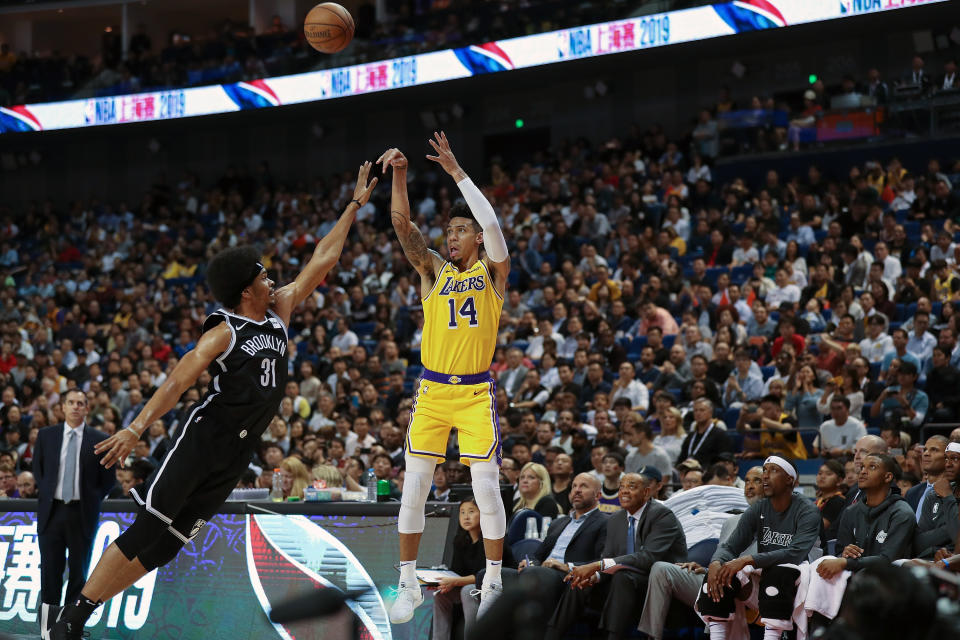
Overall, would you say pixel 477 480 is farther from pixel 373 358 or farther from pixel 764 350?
pixel 373 358

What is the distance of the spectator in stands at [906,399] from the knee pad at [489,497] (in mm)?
6500

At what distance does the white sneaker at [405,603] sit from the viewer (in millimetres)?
7805

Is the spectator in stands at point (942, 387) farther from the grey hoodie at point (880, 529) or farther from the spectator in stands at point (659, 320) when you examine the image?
the grey hoodie at point (880, 529)

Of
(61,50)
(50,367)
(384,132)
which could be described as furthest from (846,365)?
(61,50)

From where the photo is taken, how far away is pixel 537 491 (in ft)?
36.8

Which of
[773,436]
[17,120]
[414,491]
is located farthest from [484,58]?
[414,491]

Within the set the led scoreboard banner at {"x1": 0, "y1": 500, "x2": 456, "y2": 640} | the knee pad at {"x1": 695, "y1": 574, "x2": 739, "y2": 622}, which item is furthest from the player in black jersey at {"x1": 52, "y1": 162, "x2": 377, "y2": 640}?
the knee pad at {"x1": 695, "y1": 574, "x2": 739, "y2": 622}

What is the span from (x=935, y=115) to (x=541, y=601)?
18.0m

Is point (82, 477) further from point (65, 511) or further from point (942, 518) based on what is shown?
point (942, 518)

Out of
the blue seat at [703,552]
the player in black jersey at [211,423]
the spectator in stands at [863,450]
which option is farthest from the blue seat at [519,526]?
the player in black jersey at [211,423]

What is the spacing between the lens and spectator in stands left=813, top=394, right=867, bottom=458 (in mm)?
12758

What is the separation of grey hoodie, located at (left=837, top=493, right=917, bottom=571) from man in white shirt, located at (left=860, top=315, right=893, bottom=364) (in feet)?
20.4

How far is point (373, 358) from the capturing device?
18.2 metres

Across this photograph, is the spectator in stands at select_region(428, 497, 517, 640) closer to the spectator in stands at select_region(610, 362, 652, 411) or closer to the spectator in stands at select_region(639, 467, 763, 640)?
the spectator in stands at select_region(639, 467, 763, 640)
